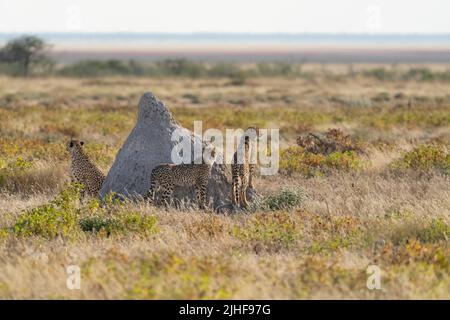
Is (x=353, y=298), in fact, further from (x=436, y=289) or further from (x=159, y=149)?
(x=159, y=149)

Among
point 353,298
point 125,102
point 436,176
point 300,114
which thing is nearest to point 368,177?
point 436,176

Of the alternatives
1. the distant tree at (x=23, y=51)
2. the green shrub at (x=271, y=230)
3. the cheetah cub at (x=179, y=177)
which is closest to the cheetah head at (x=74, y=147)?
the cheetah cub at (x=179, y=177)

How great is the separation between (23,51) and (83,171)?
42.2 meters

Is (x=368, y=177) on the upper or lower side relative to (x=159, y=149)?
lower

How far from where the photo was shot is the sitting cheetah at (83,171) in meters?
10.6

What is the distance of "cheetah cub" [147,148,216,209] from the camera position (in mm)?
9766

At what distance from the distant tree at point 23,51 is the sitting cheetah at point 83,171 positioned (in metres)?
40.8

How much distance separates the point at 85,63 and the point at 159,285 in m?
50.5

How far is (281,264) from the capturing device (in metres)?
7.40

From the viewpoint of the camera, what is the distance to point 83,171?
10.8 meters

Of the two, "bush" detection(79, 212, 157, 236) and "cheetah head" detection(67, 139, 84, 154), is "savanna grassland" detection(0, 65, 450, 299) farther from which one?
"cheetah head" detection(67, 139, 84, 154)

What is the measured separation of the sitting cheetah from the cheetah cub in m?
1.15

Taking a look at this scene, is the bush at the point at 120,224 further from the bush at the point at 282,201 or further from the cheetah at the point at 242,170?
the bush at the point at 282,201

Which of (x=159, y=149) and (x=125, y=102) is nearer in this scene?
(x=159, y=149)
